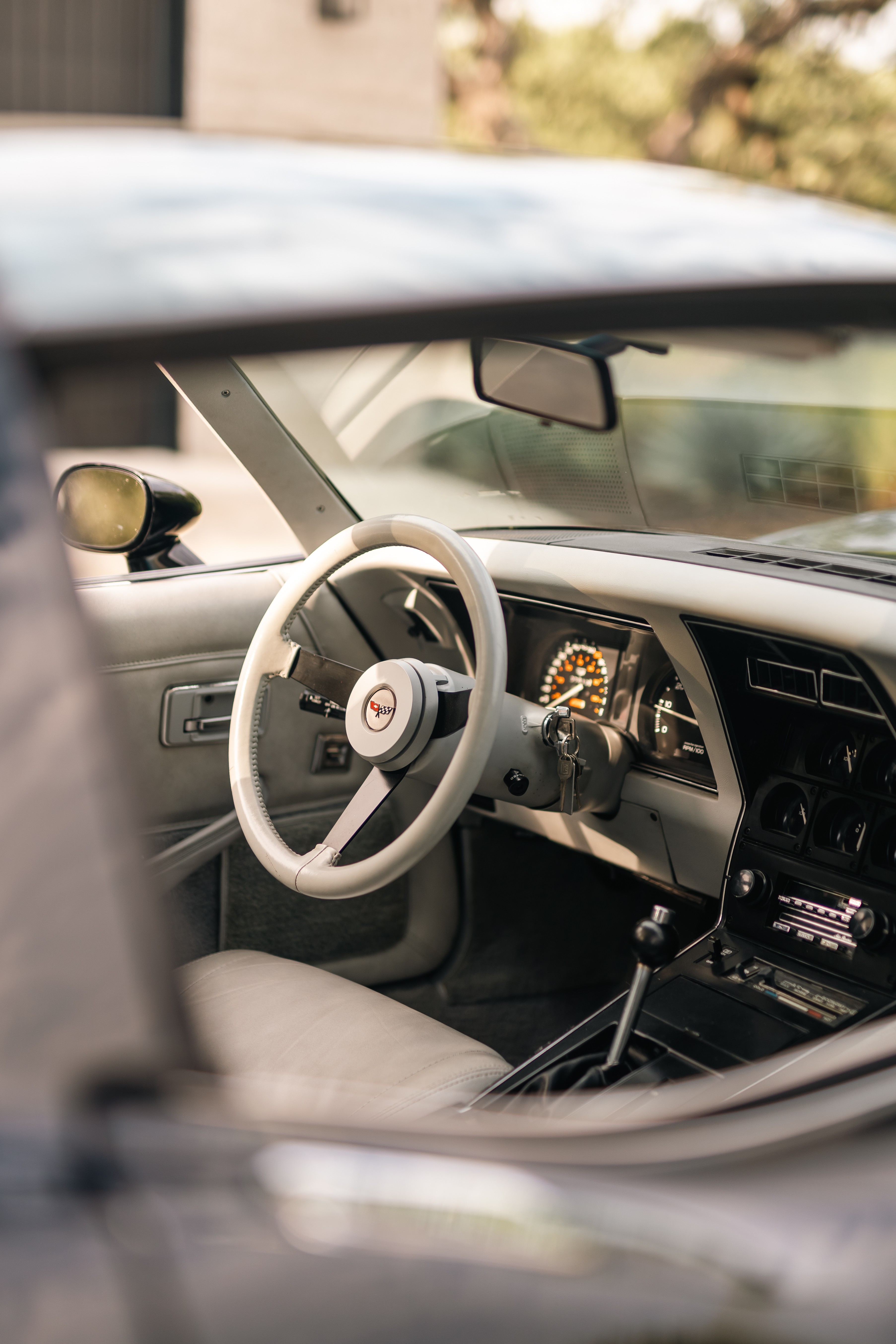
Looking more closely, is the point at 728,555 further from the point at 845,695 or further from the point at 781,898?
the point at 781,898

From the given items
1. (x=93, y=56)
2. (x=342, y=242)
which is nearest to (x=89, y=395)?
(x=342, y=242)

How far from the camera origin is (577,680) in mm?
2275

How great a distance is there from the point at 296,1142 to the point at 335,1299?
0.09 metres

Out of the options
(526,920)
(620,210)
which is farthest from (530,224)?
(526,920)

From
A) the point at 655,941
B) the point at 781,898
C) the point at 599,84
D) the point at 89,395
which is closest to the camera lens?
the point at 89,395

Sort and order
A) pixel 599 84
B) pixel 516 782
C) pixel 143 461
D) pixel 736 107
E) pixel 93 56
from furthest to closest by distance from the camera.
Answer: pixel 599 84, pixel 736 107, pixel 93 56, pixel 143 461, pixel 516 782

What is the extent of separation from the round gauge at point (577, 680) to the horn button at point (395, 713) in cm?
48

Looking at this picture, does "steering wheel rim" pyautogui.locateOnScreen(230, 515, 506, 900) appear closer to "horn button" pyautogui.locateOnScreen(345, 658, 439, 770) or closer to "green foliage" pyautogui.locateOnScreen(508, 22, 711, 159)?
"horn button" pyautogui.locateOnScreen(345, 658, 439, 770)

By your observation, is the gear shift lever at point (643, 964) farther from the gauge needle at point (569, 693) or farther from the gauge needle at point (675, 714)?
the gauge needle at point (569, 693)

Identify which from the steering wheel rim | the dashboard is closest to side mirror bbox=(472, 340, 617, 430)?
the steering wheel rim

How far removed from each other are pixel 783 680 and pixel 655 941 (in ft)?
1.62

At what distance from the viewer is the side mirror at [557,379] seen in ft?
4.72

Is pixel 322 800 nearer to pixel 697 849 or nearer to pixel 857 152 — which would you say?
pixel 697 849

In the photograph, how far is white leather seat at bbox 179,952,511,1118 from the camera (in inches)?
64.6
